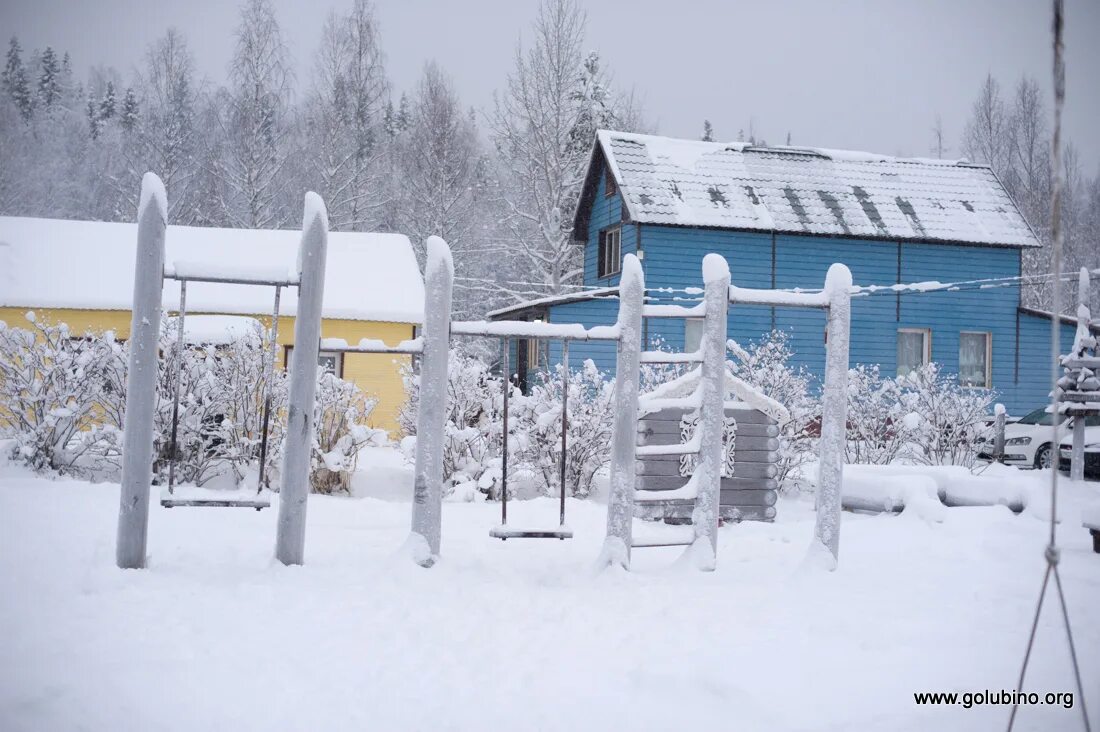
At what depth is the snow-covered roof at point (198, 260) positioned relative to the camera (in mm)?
16312

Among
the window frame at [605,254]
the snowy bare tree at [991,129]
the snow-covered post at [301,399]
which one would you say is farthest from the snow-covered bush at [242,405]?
the snowy bare tree at [991,129]

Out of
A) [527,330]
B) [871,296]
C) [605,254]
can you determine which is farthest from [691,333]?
[527,330]

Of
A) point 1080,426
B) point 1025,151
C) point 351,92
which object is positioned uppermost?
point 351,92

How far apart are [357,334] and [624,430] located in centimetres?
1222

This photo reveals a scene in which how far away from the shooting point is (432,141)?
103 feet

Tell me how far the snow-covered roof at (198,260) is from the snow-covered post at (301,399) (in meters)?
10.4

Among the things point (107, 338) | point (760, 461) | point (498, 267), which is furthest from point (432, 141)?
point (760, 461)

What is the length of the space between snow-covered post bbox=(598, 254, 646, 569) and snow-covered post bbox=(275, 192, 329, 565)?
6.56 feet

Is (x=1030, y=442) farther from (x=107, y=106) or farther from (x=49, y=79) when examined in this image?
(x=49, y=79)

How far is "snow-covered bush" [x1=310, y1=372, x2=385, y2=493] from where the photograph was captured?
376 inches

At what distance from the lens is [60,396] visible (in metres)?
9.73

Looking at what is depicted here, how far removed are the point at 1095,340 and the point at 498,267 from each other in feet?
92.3

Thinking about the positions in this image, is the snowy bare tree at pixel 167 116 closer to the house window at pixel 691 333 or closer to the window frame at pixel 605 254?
the window frame at pixel 605 254

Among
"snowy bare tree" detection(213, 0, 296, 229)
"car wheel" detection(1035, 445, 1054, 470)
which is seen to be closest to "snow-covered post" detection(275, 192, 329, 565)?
"car wheel" detection(1035, 445, 1054, 470)
